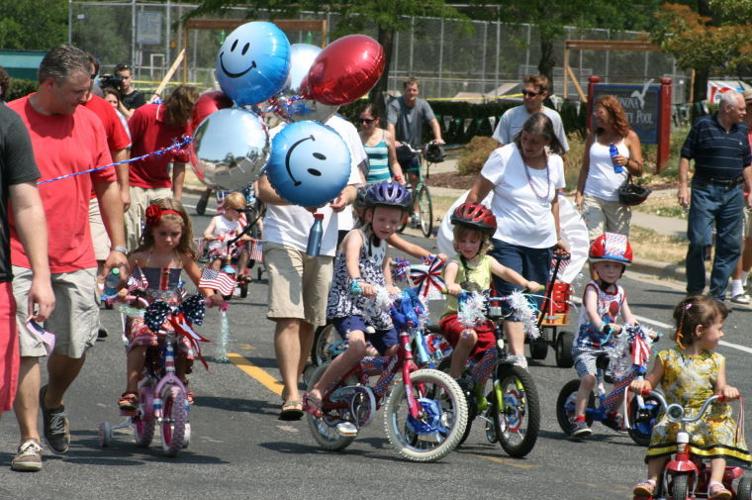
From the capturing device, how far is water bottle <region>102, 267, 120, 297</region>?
8.20 m

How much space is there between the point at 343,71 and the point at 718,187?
644cm

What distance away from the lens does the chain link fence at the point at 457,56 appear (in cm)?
4244

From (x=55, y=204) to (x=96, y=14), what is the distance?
46.7m

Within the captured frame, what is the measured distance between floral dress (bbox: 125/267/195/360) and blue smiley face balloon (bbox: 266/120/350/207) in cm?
74

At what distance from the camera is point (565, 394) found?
9086mm

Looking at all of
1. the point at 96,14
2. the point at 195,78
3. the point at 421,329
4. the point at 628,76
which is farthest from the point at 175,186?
the point at 96,14

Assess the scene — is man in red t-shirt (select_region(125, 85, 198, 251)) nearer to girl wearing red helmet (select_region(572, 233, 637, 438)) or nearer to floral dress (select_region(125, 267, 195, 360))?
floral dress (select_region(125, 267, 195, 360))

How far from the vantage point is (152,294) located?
827cm

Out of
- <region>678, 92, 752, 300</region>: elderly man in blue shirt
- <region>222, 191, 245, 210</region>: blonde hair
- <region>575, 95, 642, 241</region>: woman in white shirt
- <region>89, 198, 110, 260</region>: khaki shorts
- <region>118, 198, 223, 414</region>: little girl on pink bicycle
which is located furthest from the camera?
<region>222, 191, 245, 210</region>: blonde hair

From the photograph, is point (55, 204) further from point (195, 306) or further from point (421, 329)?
point (421, 329)

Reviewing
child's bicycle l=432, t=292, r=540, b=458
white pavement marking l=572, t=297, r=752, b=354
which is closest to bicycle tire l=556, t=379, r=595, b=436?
child's bicycle l=432, t=292, r=540, b=458

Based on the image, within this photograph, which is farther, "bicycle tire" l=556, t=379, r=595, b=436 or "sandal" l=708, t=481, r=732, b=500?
"bicycle tire" l=556, t=379, r=595, b=436

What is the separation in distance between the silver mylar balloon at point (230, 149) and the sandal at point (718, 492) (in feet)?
9.37

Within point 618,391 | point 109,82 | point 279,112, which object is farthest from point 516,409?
point 109,82
